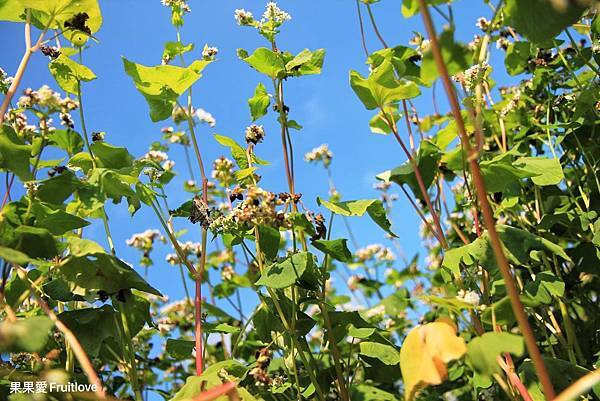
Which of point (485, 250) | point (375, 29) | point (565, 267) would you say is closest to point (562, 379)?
point (485, 250)

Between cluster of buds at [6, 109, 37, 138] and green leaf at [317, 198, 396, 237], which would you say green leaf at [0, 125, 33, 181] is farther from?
green leaf at [317, 198, 396, 237]

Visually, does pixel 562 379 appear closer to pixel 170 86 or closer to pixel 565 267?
pixel 565 267

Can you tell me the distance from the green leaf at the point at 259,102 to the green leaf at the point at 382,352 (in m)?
1.02

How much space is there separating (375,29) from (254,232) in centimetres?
109

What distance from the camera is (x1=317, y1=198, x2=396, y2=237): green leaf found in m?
2.01

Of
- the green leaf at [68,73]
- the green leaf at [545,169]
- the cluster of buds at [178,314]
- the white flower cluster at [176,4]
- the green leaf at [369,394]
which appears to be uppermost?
the white flower cluster at [176,4]

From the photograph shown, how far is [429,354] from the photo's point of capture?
1.13 m

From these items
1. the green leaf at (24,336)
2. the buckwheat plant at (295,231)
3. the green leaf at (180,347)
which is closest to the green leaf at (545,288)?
the buckwheat plant at (295,231)

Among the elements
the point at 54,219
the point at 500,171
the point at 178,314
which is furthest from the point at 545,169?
the point at 178,314

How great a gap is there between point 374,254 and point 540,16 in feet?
12.6

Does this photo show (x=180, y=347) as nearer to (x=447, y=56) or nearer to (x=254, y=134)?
(x=254, y=134)

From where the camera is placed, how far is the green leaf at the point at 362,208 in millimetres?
2012

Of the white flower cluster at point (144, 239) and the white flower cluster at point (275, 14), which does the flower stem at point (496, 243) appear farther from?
the white flower cluster at point (144, 239)

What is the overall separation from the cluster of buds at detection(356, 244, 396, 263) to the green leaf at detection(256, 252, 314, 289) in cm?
296
